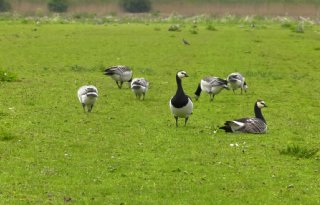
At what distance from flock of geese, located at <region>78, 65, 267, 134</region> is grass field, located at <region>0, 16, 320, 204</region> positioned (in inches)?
15.9

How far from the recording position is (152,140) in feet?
59.6

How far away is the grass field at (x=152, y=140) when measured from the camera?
13.2 meters

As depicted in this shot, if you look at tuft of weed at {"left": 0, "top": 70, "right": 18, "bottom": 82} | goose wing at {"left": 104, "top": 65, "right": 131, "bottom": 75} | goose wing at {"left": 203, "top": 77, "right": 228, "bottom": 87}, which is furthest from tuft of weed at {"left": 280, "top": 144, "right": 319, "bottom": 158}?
tuft of weed at {"left": 0, "top": 70, "right": 18, "bottom": 82}

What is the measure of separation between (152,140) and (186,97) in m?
2.35

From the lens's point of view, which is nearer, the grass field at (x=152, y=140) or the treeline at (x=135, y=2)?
the grass field at (x=152, y=140)

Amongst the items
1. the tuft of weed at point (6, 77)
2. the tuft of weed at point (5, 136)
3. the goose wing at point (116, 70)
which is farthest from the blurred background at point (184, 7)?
the tuft of weed at point (5, 136)

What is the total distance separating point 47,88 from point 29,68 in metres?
8.63

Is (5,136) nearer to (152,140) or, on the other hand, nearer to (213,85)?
(152,140)

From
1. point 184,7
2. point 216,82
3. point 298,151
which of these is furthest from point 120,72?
point 184,7

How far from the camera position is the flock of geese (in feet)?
63.6

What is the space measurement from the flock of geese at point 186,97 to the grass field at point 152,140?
15.9 inches

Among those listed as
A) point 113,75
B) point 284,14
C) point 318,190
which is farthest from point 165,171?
point 284,14

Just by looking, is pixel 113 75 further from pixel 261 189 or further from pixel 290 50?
pixel 290 50

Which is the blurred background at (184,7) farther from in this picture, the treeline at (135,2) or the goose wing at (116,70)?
the goose wing at (116,70)
